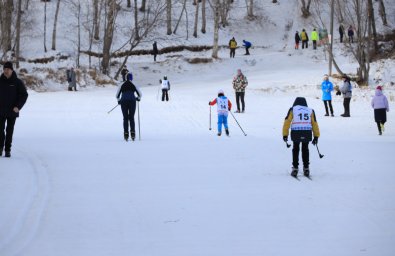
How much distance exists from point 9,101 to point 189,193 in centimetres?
453

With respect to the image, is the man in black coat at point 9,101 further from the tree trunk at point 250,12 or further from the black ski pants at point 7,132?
the tree trunk at point 250,12

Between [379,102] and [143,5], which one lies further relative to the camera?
[143,5]

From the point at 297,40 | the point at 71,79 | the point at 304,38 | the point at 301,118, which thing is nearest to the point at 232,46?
the point at 297,40

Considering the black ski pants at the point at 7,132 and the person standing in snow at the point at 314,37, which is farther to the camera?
the person standing in snow at the point at 314,37

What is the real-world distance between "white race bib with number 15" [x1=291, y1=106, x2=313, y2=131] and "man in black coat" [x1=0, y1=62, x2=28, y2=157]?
5.08 metres

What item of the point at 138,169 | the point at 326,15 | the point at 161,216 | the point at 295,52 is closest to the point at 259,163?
the point at 138,169

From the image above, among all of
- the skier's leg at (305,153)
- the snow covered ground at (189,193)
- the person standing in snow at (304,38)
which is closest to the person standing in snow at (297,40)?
the person standing in snow at (304,38)

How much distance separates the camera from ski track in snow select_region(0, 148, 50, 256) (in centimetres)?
648

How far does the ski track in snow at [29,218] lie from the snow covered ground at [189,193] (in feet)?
0.06

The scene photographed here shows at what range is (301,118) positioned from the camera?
439 inches

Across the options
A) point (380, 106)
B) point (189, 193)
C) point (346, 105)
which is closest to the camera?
point (189, 193)

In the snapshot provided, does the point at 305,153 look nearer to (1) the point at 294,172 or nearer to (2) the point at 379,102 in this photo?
(1) the point at 294,172

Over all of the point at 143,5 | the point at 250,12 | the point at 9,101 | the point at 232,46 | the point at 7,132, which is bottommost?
the point at 7,132

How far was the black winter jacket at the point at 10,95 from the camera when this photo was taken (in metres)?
11.8
